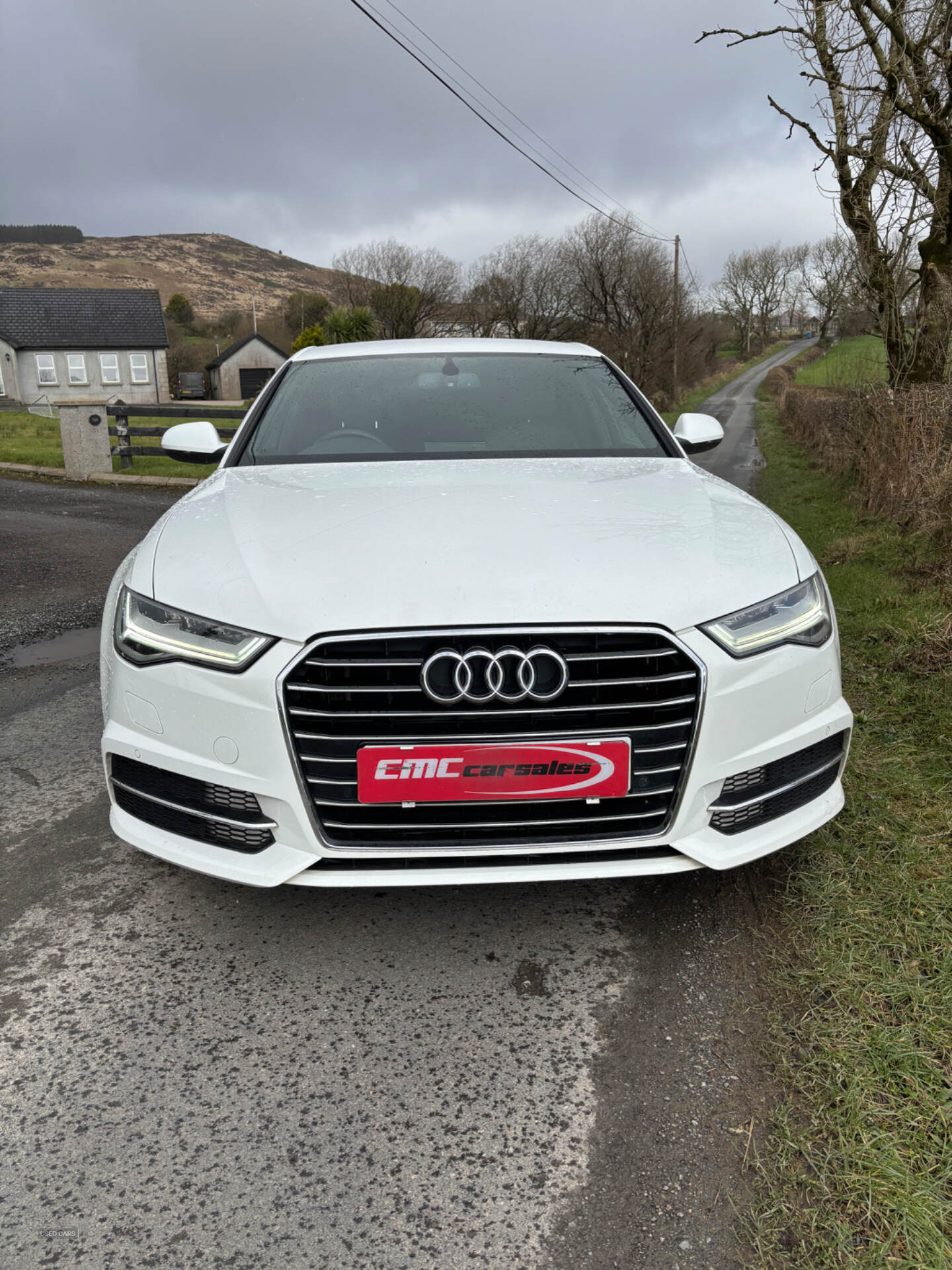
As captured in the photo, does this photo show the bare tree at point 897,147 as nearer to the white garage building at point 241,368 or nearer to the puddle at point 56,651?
the puddle at point 56,651

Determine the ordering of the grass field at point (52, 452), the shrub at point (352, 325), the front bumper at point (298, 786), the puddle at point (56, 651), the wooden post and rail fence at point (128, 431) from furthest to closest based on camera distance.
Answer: the shrub at point (352, 325) → the grass field at point (52, 452) → the wooden post and rail fence at point (128, 431) → the puddle at point (56, 651) → the front bumper at point (298, 786)

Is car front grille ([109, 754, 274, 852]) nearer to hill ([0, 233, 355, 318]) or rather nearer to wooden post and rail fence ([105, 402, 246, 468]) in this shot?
wooden post and rail fence ([105, 402, 246, 468])

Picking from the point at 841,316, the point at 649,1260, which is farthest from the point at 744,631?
the point at 841,316

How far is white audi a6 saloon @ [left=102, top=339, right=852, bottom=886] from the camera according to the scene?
2.04 meters

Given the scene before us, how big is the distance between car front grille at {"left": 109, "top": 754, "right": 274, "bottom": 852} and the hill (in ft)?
430

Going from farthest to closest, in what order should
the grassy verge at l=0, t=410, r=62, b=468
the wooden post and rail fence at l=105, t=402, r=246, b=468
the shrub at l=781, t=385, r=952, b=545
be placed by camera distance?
the grassy verge at l=0, t=410, r=62, b=468
the wooden post and rail fence at l=105, t=402, r=246, b=468
the shrub at l=781, t=385, r=952, b=545

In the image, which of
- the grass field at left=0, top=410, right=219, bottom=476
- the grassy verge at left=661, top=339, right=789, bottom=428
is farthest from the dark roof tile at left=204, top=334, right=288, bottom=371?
the grass field at left=0, top=410, right=219, bottom=476

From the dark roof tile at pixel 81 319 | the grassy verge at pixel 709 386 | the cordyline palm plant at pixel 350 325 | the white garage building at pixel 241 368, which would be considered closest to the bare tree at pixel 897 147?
the grassy verge at pixel 709 386

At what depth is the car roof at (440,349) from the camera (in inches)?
159

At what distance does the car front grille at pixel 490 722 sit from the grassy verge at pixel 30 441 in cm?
1361

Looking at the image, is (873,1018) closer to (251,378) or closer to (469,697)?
(469,697)

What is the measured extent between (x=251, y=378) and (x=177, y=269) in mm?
104865

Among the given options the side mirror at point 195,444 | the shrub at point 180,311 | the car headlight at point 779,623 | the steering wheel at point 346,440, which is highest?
the shrub at point 180,311

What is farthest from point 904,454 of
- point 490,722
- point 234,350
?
point 234,350
